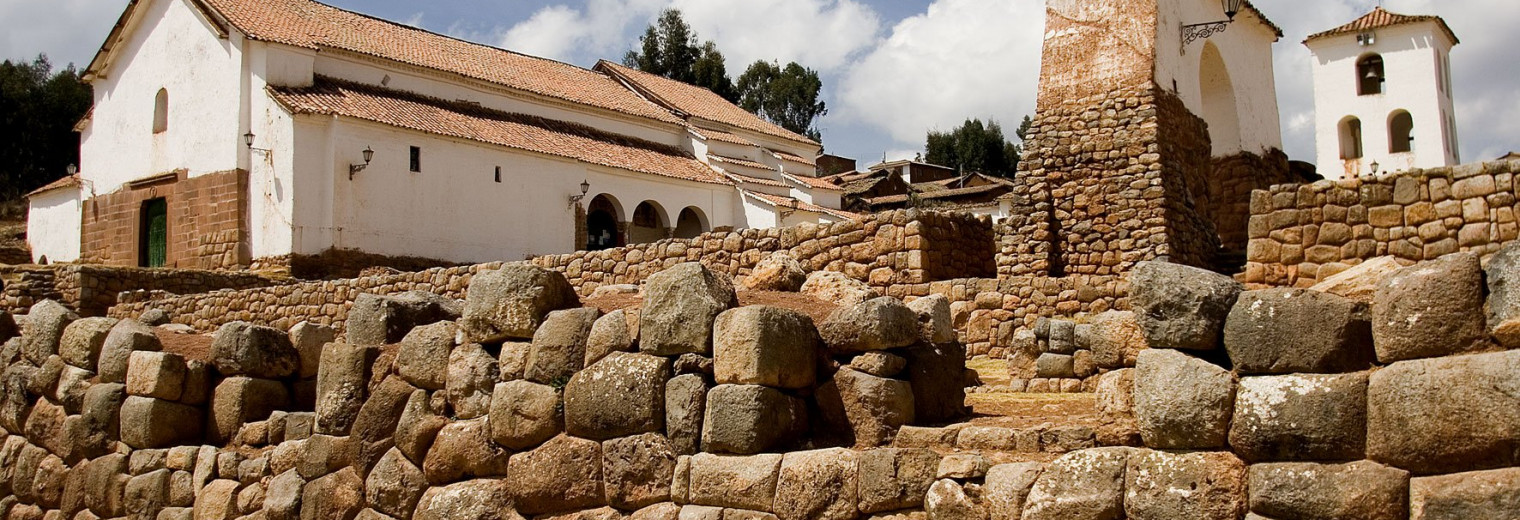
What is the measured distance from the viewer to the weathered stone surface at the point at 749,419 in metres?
5.51

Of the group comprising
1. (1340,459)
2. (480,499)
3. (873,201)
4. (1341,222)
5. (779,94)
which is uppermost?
(779,94)

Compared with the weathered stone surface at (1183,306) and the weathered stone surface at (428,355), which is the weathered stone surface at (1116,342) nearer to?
A: the weathered stone surface at (1183,306)

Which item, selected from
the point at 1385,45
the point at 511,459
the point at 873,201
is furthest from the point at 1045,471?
the point at 873,201

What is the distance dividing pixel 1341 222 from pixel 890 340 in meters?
6.18

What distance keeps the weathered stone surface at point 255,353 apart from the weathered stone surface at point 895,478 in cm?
469

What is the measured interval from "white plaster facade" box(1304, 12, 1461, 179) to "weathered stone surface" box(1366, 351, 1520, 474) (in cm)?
2731

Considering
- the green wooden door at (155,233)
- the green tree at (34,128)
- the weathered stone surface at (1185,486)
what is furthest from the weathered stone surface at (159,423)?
the green tree at (34,128)

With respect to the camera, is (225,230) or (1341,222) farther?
(225,230)

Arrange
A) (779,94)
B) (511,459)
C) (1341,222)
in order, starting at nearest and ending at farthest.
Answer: (511,459)
(1341,222)
(779,94)

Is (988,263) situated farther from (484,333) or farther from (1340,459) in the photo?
(1340,459)

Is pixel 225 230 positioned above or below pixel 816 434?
above

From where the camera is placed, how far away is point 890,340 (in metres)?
5.62

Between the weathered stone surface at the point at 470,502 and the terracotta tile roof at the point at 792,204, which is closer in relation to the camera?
the weathered stone surface at the point at 470,502

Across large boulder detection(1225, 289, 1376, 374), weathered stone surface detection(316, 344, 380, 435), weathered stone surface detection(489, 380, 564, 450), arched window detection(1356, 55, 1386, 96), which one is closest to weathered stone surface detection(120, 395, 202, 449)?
weathered stone surface detection(316, 344, 380, 435)
